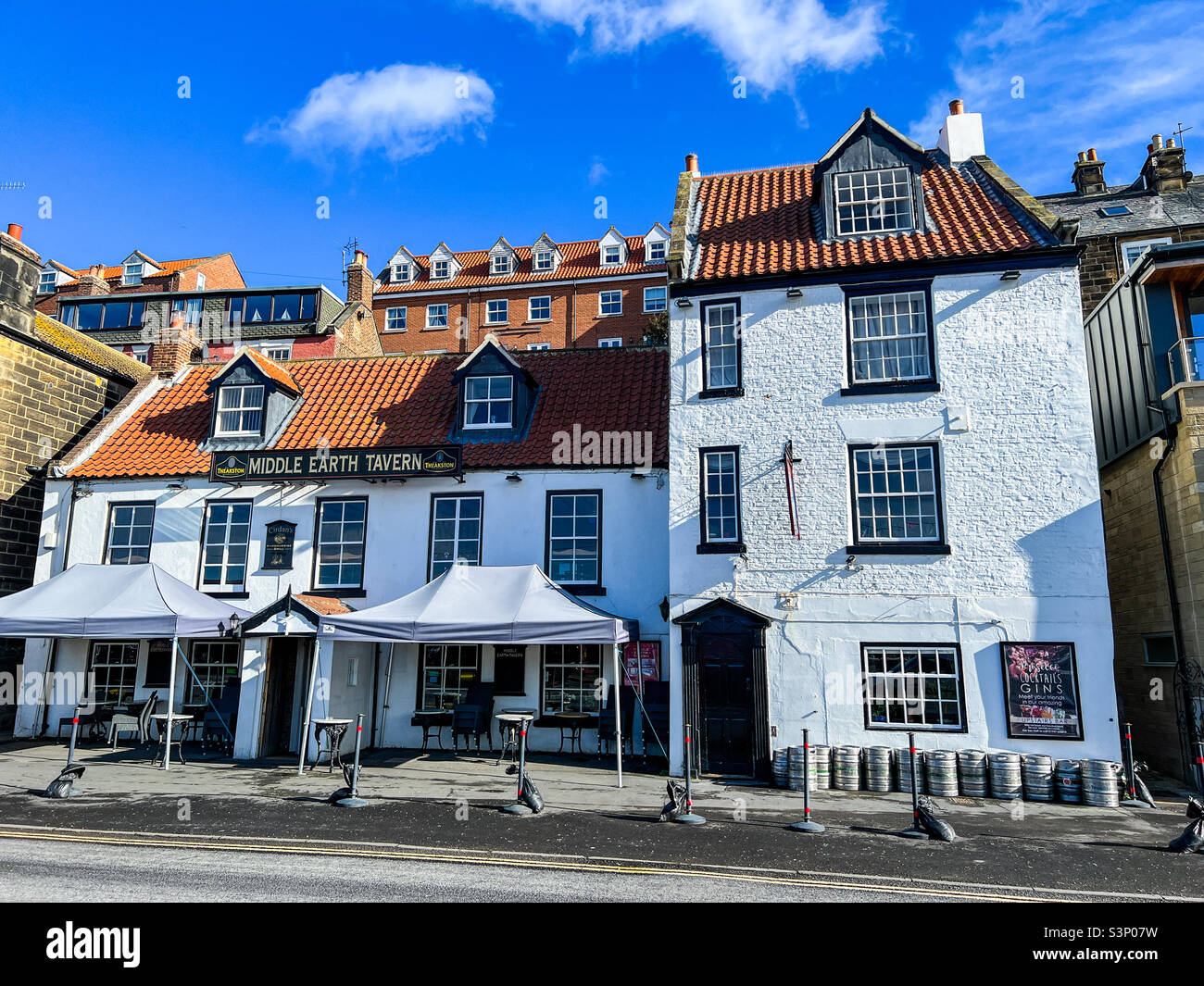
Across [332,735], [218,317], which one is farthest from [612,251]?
[332,735]

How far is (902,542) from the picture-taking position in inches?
588

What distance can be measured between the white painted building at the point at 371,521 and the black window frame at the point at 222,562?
45 mm

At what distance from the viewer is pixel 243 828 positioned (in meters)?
10.3

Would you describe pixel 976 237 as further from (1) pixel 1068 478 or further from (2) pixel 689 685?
(2) pixel 689 685

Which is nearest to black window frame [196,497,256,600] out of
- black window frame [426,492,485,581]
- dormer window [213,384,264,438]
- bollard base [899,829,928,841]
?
dormer window [213,384,264,438]

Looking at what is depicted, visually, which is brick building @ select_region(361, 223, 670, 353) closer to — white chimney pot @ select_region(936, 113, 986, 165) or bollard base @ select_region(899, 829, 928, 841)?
white chimney pot @ select_region(936, 113, 986, 165)

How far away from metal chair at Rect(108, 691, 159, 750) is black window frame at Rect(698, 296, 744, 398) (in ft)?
45.5

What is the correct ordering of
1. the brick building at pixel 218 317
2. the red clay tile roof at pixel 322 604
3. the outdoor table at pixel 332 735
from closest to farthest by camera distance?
the outdoor table at pixel 332 735, the red clay tile roof at pixel 322 604, the brick building at pixel 218 317

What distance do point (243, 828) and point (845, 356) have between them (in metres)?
13.1

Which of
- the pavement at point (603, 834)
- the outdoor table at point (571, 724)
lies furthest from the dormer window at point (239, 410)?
the outdoor table at point (571, 724)

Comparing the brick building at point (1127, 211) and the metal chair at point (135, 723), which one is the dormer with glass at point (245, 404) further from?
the brick building at point (1127, 211)

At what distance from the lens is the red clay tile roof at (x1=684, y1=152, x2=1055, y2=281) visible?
16234mm
